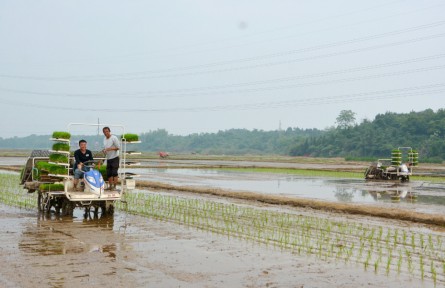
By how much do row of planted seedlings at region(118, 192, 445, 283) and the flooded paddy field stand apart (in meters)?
0.02

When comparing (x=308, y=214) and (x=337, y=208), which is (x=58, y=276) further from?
(x=337, y=208)

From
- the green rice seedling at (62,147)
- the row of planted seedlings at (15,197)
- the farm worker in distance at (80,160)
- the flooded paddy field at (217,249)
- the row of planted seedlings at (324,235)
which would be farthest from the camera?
the row of planted seedlings at (15,197)

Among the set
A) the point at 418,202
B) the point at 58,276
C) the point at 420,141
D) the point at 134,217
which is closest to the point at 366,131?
the point at 420,141

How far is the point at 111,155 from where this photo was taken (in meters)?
12.7

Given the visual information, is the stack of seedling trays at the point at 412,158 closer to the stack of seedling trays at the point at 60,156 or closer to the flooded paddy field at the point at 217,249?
the flooded paddy field at the point at 217,249

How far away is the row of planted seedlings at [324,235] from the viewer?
7938 mm

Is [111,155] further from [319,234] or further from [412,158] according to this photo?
[412,158]

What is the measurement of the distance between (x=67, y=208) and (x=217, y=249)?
5.31 metres

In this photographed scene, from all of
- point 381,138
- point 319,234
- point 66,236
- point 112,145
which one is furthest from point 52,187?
point 381,138

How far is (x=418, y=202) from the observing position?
56.9 ft

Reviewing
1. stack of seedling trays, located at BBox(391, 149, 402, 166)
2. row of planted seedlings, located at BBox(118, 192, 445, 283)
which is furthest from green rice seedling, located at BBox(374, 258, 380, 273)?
stack of seedling trays, located at BBox(391, 149, 402, 166)

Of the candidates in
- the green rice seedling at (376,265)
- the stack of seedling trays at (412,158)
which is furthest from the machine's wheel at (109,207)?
the stack of seedling trays at (412,158)

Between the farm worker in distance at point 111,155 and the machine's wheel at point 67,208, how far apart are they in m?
0.97

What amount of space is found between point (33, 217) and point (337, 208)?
7.90 m
